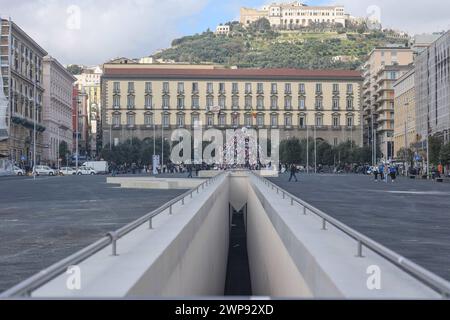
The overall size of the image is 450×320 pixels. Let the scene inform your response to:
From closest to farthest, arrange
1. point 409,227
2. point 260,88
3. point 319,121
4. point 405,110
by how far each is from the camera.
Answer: point 409,227 < point 405,110 < point 319,121 < point 260,88

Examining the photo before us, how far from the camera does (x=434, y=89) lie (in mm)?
77188

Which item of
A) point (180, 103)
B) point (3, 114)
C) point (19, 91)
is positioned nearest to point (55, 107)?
point (180, 103)

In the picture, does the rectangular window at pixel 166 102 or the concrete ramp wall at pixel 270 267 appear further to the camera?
the rectangular window at pixel 166 102

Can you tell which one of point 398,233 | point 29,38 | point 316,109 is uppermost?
point 29,38

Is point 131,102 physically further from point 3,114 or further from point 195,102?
point 3,114

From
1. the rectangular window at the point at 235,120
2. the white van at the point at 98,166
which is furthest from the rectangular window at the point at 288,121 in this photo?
the white van at the point at 98,166

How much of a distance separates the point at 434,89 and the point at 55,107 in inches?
2323

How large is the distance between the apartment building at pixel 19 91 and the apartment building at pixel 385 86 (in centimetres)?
5280

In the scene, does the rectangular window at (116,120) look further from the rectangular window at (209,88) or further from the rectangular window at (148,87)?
the rectangular window at (209,88)

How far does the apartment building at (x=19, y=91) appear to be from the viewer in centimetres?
8181
